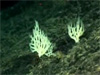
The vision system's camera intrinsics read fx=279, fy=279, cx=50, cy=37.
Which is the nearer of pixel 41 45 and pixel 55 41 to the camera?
pixel 41 45

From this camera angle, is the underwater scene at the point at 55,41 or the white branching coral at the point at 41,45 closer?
the underwater scene at the point at 55,41

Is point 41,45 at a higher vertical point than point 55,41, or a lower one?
lower

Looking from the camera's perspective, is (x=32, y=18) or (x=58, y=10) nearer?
(x=58, y=10)

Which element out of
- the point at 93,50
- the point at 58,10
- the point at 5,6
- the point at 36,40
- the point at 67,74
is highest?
the point at 5,6

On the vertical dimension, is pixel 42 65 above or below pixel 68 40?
Result: below

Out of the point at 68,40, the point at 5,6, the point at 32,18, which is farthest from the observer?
the point at 5,6

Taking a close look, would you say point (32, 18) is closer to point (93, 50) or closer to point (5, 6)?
point (5, 6)

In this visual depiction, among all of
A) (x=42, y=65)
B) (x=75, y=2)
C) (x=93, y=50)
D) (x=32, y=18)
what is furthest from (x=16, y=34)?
(x=93, y=50)

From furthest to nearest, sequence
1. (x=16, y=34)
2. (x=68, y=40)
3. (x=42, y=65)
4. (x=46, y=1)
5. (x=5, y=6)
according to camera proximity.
Answer: (x=5, y=6)
(x=46, y=1)
(x=16, y=34)
(x=68, y=40)
(x=42, y=65)
